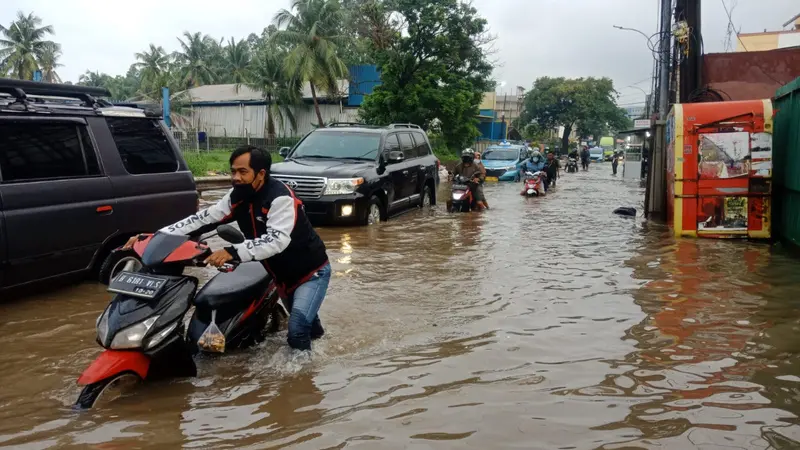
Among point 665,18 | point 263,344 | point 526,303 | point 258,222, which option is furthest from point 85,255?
point 665,18

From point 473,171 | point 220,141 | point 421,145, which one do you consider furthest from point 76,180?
point 220,141

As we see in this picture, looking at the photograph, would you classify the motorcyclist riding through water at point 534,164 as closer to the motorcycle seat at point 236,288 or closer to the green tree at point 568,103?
the motorcycle seat at point 236,288

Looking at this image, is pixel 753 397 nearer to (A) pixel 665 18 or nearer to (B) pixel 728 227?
(B) pixel 728 227

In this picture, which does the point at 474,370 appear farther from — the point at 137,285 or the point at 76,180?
the point at 76,180

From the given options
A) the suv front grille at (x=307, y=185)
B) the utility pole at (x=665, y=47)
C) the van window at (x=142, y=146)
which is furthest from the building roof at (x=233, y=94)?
the van window at (x=142, y=146)

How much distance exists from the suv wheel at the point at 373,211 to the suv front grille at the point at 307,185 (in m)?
1.00

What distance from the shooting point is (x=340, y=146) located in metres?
12.9

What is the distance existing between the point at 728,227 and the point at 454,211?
5943 mm

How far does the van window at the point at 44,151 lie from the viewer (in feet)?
18.8

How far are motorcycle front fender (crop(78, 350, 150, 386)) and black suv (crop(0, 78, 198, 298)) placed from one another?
1262 mm

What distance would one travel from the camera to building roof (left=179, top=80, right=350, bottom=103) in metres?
38.9

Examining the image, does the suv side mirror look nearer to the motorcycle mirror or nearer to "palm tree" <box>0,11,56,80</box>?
the motorcycle mirror

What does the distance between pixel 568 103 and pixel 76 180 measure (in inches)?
2714

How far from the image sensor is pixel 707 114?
10805 millimetres
